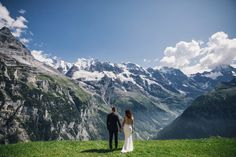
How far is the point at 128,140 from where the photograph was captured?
116ft

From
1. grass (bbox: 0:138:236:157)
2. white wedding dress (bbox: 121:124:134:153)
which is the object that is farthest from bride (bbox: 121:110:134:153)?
grass (bbox: 0:138:236:157)

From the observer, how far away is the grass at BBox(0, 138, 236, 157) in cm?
3381

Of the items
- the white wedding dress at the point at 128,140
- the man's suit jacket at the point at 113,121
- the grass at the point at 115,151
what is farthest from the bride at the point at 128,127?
the grass at the point at 115,151

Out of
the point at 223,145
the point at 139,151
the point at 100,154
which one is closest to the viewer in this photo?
the point at 100,154

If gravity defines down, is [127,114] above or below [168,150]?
above

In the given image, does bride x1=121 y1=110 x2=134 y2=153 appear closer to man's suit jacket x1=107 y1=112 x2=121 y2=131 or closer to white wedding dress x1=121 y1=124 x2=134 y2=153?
white wedding dress x1=121 y1=124 x2=134 y2=153

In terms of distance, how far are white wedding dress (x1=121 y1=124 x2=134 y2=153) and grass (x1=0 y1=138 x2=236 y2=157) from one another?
75 cm

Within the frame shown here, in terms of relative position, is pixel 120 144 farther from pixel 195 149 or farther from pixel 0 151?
pixel 0 151

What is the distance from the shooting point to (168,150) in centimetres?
3616

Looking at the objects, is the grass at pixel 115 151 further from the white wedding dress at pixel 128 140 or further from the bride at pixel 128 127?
the bride at pixel 128 127

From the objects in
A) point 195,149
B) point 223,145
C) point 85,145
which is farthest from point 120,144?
point 223,145

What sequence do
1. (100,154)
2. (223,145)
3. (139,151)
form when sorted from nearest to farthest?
(100,154) < (139,151) < (223,145)

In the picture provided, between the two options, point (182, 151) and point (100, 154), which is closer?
point (100, 154)

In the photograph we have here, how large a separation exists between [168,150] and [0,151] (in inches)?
844
